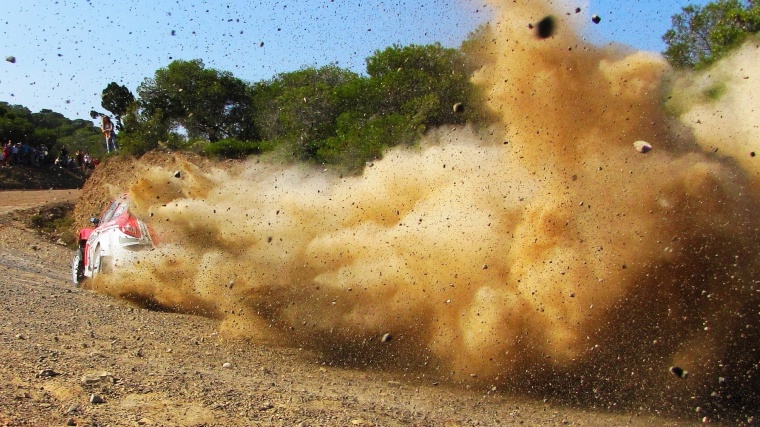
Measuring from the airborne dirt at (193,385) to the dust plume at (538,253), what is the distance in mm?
338

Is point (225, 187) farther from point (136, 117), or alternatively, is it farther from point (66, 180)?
point (66, 180)

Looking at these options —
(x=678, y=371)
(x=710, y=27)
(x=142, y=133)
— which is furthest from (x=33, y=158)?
(x=678, y=371)

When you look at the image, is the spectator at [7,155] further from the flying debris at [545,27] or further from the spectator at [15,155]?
the flying debris at [545,27]

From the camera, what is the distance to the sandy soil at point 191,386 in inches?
184

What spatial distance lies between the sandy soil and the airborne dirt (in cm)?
1

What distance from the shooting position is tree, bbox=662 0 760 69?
12.3 meters

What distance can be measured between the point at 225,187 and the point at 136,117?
67.4 ft

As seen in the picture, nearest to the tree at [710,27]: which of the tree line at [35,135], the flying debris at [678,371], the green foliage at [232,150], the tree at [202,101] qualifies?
the flying debris at [678,371]

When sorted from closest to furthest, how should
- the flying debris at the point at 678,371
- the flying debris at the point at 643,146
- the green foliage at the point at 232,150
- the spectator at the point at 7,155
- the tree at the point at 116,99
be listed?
1. the flying debris at the point at 678,371
2. the flying debris at the point at 643,146
3. the green foliage at the point at 232,150
4. the tree at the point at 116,99
5. the spectator at the point at 7,155

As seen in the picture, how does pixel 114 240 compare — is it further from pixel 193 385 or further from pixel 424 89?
pixel 424 89

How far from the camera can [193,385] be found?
17.8ft

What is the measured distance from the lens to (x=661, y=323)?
627cm

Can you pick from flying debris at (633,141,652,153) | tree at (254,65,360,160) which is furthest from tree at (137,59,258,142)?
flying debris at (633,141,652,153)

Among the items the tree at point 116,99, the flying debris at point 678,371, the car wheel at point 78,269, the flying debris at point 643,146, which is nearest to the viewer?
the flying debris at point 678,371
